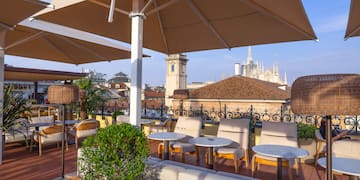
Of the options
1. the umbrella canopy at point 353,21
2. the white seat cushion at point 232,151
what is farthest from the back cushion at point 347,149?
the umbrella canopy at point 353,21

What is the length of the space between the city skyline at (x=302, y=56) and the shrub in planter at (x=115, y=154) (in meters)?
1.20

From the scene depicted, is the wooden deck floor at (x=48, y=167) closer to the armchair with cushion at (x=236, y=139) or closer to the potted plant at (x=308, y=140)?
the potted plant at (x=308, y=140)

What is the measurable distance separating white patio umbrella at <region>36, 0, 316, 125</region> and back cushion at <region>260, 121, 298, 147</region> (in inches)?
58.0

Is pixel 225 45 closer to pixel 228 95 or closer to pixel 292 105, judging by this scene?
pixel 292 105

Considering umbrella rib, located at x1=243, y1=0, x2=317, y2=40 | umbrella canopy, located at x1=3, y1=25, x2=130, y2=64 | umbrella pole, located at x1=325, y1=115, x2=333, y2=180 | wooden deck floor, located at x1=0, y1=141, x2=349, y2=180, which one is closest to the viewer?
umbrella pole, located at x1=325, y1=115, x2=333, y2=180

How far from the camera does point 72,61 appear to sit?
21.4 feet

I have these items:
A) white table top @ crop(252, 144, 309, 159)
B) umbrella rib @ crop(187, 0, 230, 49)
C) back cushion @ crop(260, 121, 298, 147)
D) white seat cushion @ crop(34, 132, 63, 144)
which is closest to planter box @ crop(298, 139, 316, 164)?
back cushion @ crop(260, 121, 298, 147)

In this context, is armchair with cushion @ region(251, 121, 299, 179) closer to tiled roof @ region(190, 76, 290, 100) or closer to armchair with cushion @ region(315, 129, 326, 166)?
armchair with cushion @ region(315, 129, 326, 166)

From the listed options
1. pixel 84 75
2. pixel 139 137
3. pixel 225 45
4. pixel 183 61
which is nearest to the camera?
pixel 139 137

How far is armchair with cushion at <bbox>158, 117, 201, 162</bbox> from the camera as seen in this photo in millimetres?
4234

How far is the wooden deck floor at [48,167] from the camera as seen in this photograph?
11.9 feet

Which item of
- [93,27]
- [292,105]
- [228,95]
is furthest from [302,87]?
[228,95]

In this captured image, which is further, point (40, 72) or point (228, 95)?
point (228, 95)

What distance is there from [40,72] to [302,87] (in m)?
6.77
